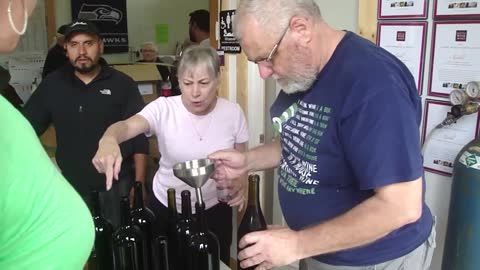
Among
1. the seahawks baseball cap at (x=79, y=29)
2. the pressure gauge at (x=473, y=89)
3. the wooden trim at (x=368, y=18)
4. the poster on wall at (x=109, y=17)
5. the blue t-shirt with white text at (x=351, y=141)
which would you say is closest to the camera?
the blue t-shirt with white text at (x=351, y=141)

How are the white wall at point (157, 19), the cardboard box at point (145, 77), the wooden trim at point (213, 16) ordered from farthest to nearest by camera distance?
the white wall at point (157, 19), the cardboard box at point (145, 77), the wooden trim at point (213, 16)

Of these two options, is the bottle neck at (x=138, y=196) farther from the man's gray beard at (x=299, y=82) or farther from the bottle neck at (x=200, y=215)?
the man's gray beard at (x=299, y=82)

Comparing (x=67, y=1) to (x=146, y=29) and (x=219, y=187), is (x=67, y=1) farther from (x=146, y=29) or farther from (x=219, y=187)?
(x=219, y=187)

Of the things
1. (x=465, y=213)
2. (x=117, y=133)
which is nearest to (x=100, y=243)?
(x=117, y=133)

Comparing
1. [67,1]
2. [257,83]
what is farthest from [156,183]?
[67,1]

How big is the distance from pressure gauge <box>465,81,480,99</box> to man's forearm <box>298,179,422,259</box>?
2.52 feet

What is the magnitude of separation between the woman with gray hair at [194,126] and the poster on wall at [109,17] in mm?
2883

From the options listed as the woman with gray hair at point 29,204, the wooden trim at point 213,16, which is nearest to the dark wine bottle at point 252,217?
the woman with gray hair at point 29,204

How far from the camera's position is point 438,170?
1661 mm

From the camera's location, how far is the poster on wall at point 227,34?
7.66 ft

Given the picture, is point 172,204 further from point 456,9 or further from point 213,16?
point 213,16

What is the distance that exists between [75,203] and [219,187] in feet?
2.40

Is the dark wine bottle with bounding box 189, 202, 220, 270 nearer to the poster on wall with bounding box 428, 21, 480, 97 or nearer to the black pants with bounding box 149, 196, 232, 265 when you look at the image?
the black pants with bounding box 149, 196, 232, 265

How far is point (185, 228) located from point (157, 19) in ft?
13.0
